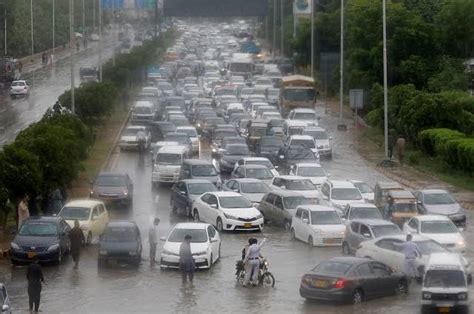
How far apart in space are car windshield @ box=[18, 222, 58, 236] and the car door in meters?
10.1

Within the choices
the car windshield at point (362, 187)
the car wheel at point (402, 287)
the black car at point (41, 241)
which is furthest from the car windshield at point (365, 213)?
the car wheel at point (402, 287)

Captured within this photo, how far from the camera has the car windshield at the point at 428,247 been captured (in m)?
34.9

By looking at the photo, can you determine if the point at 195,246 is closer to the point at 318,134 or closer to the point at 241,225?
the point at 241,225

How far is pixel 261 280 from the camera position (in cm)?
3419

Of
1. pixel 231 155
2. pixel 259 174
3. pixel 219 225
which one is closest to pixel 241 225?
pixel 219 225

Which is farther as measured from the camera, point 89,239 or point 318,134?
point 318,134

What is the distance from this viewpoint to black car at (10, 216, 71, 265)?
37281 mm

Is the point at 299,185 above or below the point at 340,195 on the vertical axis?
above

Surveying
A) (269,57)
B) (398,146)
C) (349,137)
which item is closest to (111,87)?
(349,137)

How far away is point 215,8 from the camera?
151625 millimetres

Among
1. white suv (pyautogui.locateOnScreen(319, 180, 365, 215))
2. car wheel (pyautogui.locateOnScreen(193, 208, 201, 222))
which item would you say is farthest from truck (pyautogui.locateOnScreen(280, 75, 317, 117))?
car wheel (pyautogui.locateOnScreen(193, 208, 201, 222))

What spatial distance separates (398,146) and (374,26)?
953 inches

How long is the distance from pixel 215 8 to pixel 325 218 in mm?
111859

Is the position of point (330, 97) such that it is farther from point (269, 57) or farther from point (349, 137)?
point (269, 57)
